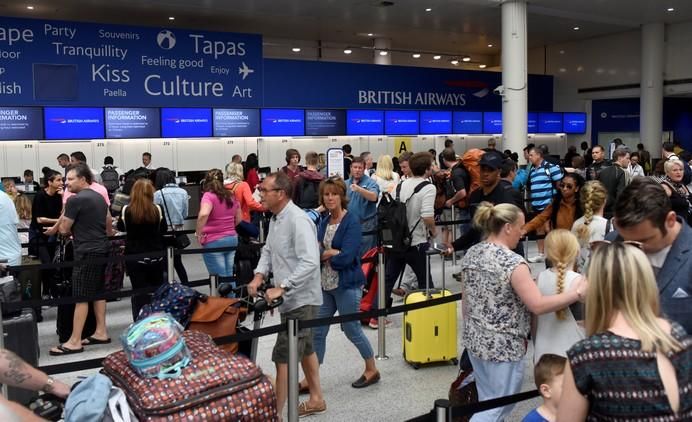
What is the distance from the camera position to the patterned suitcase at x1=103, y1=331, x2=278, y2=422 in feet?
7.48

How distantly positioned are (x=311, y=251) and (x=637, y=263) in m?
2.31

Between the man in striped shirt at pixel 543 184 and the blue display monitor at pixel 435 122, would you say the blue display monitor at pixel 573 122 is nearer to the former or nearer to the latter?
the blue display monitor at pixel 435 122

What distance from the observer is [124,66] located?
1428 centimetres

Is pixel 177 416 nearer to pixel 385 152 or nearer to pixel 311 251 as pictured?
pixel 311 251

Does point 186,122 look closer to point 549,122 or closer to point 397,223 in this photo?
point 397,223

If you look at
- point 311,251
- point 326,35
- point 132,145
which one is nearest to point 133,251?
point 311,251

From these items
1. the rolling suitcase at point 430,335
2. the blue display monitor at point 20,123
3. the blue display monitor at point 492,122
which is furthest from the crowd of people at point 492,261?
the blue display monitor at point 492,122

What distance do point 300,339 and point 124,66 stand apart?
11812 mm

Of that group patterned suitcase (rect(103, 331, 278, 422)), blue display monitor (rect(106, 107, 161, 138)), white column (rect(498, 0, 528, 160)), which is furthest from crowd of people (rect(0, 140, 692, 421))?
white column (rect(498, 0, 528, 160))

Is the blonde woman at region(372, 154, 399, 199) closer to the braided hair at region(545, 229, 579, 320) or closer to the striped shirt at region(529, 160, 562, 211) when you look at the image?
the striped shirt at region(529, 160, 562, 211)

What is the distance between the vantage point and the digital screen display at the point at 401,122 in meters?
18.2

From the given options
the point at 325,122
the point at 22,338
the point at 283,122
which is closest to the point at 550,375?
the point at 22,338

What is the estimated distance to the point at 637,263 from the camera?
74.4 inches

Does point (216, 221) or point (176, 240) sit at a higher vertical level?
point (216, 221)
